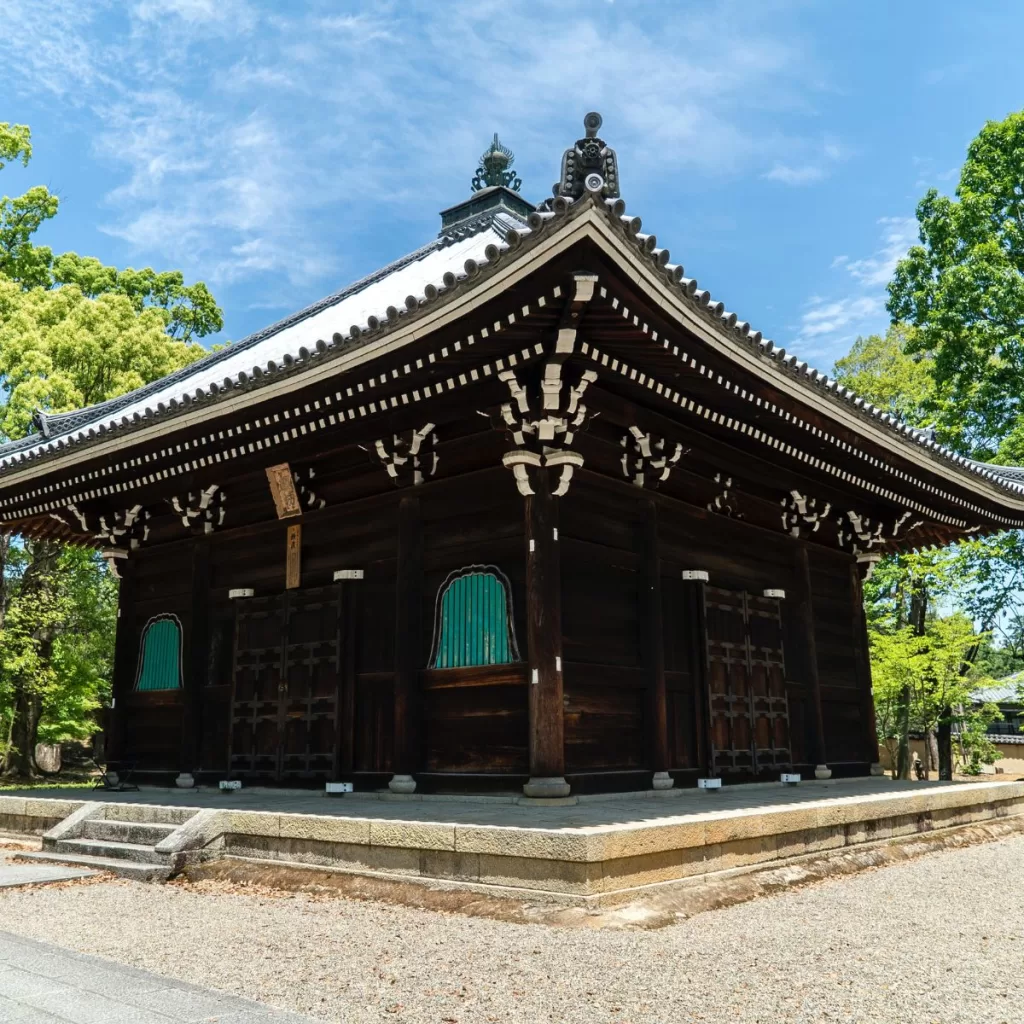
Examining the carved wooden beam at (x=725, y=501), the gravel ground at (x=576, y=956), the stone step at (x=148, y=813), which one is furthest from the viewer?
the carved wooden beam at (x=725, y=501)

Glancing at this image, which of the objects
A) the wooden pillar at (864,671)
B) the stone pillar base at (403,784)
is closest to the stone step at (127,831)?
the stone pillar base at (403,784)

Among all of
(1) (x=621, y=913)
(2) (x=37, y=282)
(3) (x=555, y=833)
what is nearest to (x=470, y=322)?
(3) (x=555, y=833)

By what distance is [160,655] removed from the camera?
12.0 metres

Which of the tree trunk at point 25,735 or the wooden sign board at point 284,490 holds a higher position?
the wooden sign board at point 284,490

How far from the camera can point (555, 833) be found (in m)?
5.70

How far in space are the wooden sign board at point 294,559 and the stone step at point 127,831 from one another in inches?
120

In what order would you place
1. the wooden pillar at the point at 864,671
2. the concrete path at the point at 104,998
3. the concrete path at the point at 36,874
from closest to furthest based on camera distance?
the concrete path at the point at 104,998, the concrete path at the point at 36,874, the wooden pillar at the point at 864,671

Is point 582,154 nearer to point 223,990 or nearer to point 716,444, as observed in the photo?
point 716,444

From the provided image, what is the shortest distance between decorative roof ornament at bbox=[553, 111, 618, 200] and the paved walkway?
174 inches

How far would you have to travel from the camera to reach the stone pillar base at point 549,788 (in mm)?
7617

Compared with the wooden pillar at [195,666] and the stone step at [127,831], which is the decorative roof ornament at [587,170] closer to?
the stone step at [127,831]

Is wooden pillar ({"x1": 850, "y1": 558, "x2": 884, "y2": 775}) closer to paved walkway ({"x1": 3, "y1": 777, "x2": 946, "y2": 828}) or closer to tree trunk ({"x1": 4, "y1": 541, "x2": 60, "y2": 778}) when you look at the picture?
paved walkway ({"x1": 3, "y1": 777, "x2": 946, "y2": 828})

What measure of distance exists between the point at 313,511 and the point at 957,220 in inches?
777

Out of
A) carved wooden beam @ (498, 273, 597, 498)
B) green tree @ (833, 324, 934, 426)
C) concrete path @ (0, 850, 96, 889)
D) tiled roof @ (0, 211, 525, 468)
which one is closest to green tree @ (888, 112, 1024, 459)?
green tree @ (833, 324, 934, 426)
